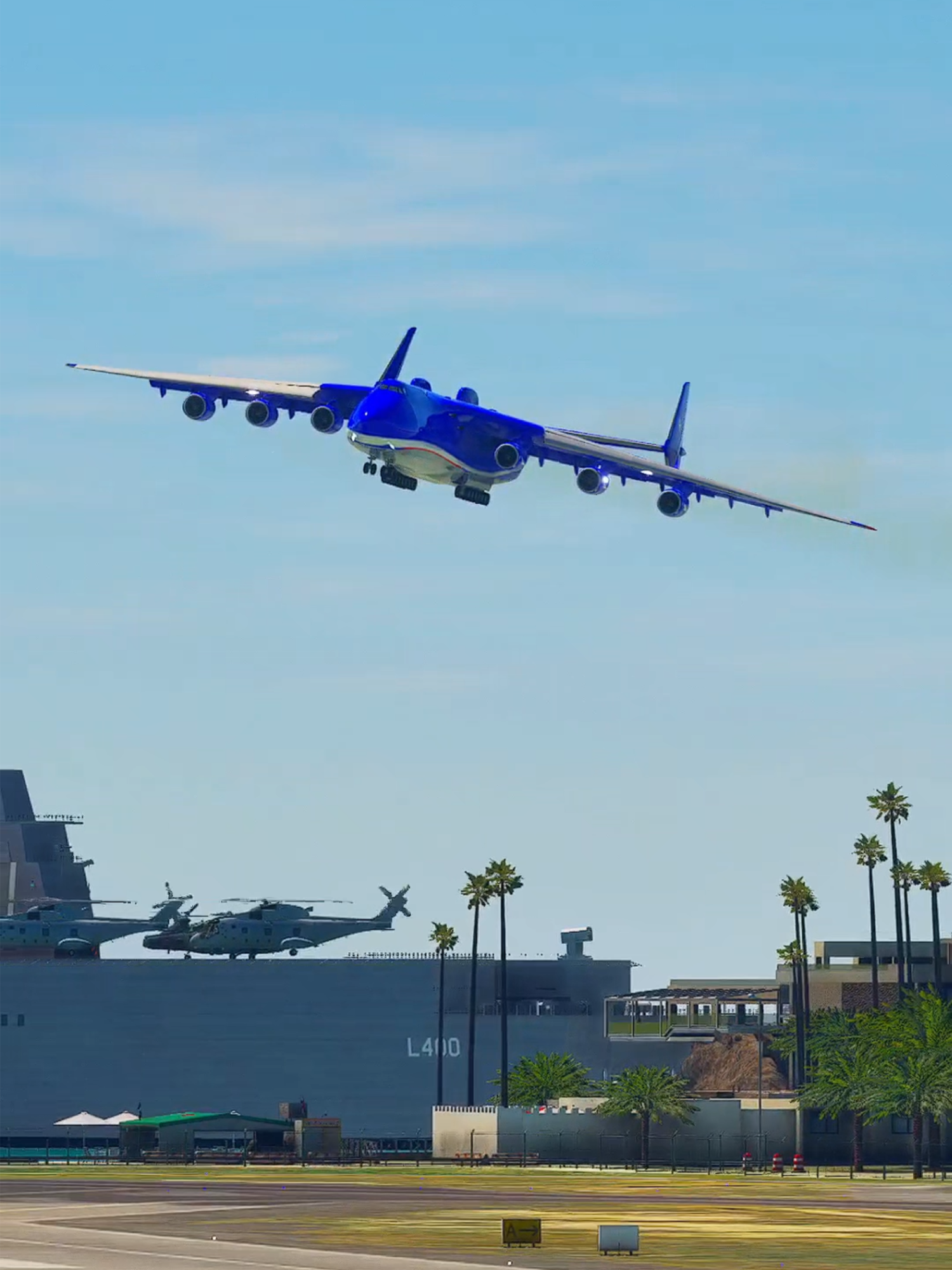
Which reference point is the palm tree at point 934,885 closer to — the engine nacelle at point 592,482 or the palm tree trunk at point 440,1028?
the palm tree trunk at point 440,1028

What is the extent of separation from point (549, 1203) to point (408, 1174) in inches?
1299

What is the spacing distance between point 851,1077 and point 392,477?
63.1m

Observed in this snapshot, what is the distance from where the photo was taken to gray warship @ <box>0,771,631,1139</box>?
596 ft

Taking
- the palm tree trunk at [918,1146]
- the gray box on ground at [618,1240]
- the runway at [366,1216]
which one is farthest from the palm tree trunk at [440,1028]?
the gray box on ground at [618,1240]

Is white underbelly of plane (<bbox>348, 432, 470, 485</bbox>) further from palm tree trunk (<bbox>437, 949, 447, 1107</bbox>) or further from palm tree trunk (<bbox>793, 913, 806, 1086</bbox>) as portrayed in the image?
palm tree trunk (<bbox>437, 949, 447, 1107</bbox>)

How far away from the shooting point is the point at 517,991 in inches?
7840

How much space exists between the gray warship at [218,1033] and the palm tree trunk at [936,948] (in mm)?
39453

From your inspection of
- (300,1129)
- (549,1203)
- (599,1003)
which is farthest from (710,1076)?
(549,1203)

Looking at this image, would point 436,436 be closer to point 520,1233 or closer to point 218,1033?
point 520,1233

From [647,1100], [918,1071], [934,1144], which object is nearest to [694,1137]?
[647,1100]


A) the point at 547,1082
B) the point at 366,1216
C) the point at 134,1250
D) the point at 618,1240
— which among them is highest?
the point at 547,1082

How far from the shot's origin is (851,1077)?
12950 centimetres

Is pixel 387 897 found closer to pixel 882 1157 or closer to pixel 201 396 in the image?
pixel 882 1157

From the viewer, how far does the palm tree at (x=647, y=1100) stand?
13188 cm
